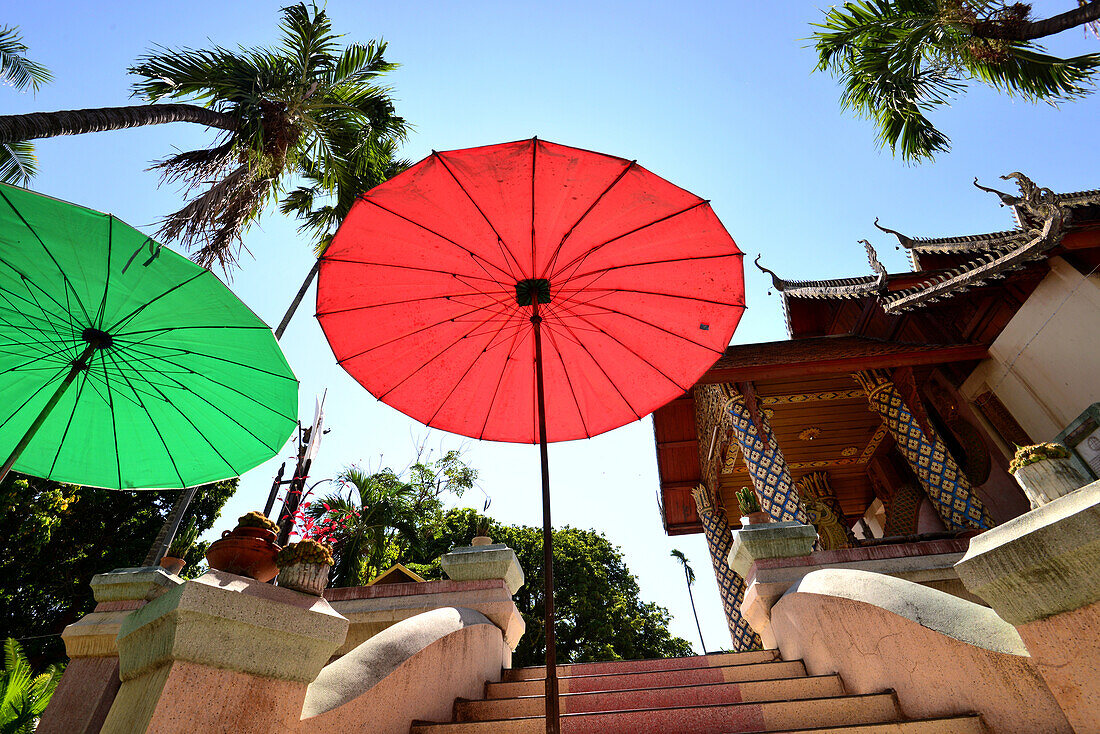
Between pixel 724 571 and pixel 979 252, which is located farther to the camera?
pixel 724 571

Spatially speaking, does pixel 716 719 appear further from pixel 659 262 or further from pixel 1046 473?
pixel 659 262

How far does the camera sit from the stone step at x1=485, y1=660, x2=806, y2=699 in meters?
4.03

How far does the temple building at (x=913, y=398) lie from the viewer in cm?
703

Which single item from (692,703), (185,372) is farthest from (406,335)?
(692,703)

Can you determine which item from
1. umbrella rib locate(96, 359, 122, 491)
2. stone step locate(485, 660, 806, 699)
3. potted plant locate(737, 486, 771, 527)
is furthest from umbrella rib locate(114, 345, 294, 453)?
potted plant locate(737, 486, 771, 527)

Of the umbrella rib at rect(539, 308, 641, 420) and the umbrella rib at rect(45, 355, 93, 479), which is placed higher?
the umbrella rib at rect(539, 308, 641, 420)

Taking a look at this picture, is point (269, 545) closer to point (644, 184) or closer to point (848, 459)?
point (644, 184)

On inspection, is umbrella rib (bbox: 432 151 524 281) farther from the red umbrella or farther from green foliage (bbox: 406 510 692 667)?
green foliage (bbox: 406 510 692 667)

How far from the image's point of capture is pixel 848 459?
12492 mm

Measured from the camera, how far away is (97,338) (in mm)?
3396

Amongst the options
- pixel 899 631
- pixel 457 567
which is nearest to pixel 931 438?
pixel 899 631

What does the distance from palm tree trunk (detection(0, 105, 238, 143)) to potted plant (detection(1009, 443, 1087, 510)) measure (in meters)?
7.92

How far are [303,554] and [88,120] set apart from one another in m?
5.84

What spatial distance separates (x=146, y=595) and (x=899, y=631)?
17.3 ft
